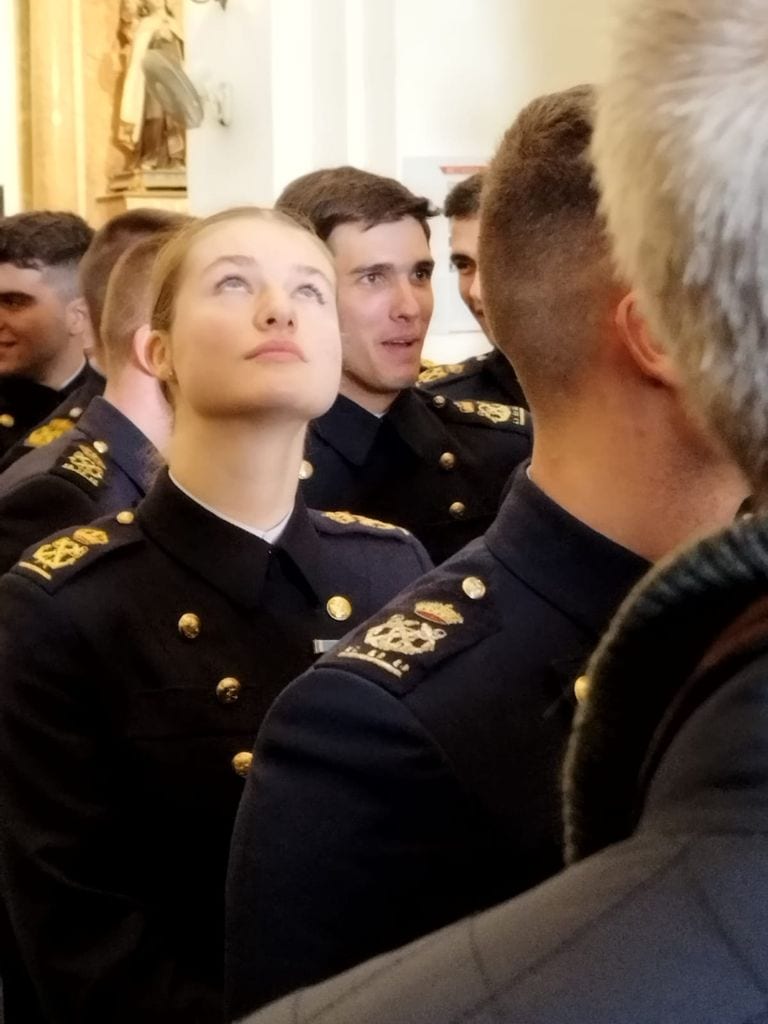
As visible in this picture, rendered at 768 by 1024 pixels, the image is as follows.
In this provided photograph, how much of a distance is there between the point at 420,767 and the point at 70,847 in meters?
0.51

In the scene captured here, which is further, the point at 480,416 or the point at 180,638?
the point at 480,416

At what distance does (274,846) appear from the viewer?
0.92 m

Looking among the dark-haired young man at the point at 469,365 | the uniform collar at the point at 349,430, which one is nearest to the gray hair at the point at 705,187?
the uniform collar at the point at 349,430

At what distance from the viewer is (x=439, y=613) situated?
0.96 meters

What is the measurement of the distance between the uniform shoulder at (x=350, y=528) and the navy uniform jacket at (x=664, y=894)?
104 centimetres

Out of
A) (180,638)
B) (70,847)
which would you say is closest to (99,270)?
(180,638)

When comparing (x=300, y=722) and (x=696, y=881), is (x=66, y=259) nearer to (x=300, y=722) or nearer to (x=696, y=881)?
(x=300, y=722)

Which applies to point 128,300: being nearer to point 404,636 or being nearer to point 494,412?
point 494,412

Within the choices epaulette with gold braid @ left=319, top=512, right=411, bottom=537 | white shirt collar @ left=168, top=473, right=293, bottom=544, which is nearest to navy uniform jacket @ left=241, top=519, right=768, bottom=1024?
white shirt collar @ left=168, top=473, right=293, bottom=544

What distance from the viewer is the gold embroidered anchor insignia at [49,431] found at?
7.56 ft

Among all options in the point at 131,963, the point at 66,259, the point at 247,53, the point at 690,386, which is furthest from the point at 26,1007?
the point at 247,53

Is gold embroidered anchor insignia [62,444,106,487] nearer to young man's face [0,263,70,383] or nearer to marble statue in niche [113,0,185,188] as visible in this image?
young man's face [0,263,70,383]

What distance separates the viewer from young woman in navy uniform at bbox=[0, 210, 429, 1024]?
126 centimetres

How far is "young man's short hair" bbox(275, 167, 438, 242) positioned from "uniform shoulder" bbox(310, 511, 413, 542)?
0.69m
